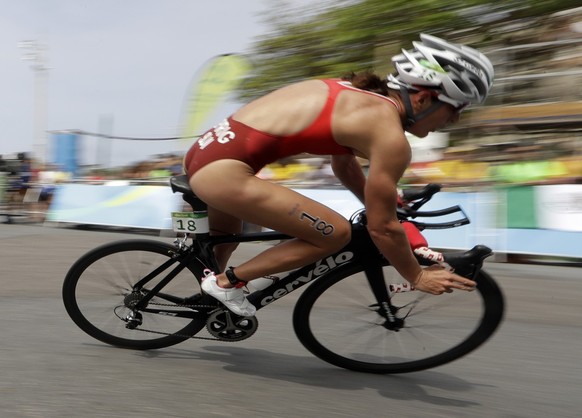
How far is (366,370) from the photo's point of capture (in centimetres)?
356

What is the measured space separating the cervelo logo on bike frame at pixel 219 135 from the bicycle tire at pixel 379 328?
89 cm

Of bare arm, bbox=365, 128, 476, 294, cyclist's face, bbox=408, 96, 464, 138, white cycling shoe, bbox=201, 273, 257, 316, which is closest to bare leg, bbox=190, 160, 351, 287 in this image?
bare arm, bbox=365, 128, 476, 294

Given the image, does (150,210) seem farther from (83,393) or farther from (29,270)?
(83,393)

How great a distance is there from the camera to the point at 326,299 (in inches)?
138

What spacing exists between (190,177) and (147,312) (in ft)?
2.96

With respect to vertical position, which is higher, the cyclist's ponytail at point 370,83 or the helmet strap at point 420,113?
the cyclist's ponytail at point 370,83

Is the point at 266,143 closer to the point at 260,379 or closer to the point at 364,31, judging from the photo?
the point at 260,379

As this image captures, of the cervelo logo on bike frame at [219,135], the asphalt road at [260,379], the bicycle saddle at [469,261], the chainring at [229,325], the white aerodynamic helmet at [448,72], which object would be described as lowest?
the asphalt road at [260,379]

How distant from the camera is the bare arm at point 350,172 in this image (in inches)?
140

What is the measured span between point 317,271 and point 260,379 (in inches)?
24.1

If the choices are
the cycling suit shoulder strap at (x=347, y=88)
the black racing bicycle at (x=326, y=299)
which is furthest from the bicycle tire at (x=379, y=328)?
the cycling suit shoulder strap at (x=347, y=88)

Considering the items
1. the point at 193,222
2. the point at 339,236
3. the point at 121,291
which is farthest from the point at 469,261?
the point at 121,291

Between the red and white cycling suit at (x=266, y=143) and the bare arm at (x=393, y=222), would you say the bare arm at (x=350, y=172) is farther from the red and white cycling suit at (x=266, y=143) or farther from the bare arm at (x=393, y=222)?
the bare arm at (x=393, y=222)

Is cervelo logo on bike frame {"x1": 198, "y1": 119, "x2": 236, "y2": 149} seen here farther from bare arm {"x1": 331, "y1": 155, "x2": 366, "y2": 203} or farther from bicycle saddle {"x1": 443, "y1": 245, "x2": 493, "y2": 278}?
bicycle saddle {"x1": 443, "y1": 245, "x2": 493, "y2": 278}
